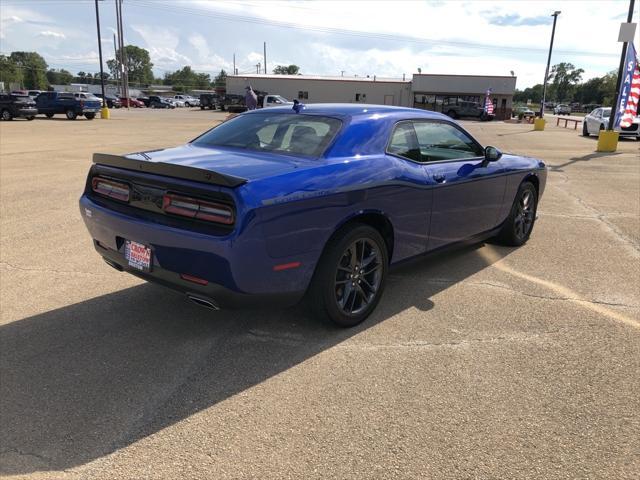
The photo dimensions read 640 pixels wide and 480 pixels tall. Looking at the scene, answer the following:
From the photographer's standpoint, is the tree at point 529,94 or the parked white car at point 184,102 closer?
the parked white car at point 184,102

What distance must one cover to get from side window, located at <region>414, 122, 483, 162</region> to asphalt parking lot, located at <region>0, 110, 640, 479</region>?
1.16 metres

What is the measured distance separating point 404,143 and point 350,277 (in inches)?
48.3

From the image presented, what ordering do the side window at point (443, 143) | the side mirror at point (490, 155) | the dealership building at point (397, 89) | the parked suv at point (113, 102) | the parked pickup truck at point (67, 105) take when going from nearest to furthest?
1. the side window at point (443, 143)
2. the side mirror at point (490, 155)
3. the parked pickup truck at point (67, 105)
4. the parked suv at point (113, 102)
5. the dealership building at point (397, 89)

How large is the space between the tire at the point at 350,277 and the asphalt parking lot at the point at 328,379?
0.15 meters

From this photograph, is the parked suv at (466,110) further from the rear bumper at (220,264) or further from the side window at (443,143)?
the rear bumper at (220,264)

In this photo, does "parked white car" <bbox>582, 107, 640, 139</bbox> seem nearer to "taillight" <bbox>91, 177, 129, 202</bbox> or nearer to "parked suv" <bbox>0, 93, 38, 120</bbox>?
"taillight" <bbox>91, 177, 129, 202</bbox>

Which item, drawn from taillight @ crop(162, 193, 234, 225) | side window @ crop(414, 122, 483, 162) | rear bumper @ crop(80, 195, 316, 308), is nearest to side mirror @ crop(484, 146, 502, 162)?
side window @ crop(414, 122, 483, 162)

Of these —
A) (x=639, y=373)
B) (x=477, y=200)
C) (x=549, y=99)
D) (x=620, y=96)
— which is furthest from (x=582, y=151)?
(x=549, y=99)

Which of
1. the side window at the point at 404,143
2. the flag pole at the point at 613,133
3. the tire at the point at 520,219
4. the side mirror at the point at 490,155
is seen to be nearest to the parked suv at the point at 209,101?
the flag pole at the point at 613,133

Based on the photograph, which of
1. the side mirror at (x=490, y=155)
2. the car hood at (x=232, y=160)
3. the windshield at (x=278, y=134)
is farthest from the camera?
the side mirror at (x=490, y=155)

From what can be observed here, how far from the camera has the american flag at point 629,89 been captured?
16.9m

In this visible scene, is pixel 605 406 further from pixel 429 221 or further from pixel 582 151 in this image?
pixel 582 151

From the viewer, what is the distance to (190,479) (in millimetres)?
2303

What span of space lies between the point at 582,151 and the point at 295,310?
56.9ft
